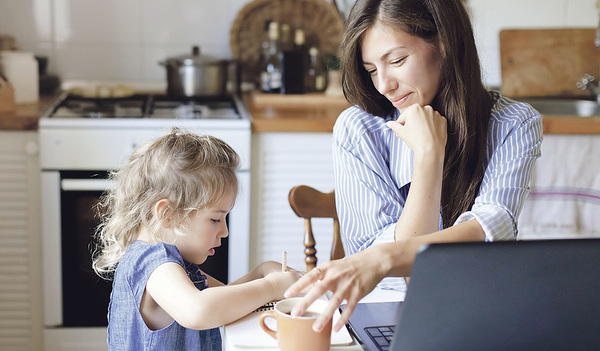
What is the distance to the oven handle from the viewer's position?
7.44ft

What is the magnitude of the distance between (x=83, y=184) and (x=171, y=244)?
1.22 metres

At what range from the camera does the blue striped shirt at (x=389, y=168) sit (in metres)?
1.34

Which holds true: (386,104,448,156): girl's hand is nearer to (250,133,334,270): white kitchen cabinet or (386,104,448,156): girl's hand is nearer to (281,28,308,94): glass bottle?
(250,133,334,270): white kitchen cabinet

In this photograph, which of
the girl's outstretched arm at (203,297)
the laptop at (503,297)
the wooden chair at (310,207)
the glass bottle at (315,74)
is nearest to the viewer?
the laptop at (503,297)

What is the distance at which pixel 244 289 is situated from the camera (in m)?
1.03

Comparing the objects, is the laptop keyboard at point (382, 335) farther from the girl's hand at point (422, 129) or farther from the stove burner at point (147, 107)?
the stove burner at point (147, 107)

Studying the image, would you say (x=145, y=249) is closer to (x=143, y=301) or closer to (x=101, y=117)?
(x=143, y=301)

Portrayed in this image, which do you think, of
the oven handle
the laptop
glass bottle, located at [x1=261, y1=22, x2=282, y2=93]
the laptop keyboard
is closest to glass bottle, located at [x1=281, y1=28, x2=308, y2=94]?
glass bottle, located at [x1=261, y1=22, x2=282, y2=93]

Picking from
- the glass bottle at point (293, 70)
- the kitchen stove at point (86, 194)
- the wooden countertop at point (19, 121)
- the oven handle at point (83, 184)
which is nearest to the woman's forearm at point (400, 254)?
the kitchen stove at point (86, 194)

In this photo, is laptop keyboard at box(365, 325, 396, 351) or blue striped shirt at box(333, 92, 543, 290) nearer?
laptop keyboard at box(365, 325, 396, 351)

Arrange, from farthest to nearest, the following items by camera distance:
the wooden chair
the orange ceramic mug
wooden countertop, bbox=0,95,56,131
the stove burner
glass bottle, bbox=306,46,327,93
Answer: glass bottle, bbox=306,46,327,93 → the stove burner → wooden countertop, bbox=0,95,56,131 → the wooden chair → the orange ceramic mug

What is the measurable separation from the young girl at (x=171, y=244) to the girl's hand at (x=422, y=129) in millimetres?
336

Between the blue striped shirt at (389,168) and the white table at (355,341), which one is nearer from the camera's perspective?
the white table at (355,341)

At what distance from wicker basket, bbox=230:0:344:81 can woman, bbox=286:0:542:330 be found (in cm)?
146
